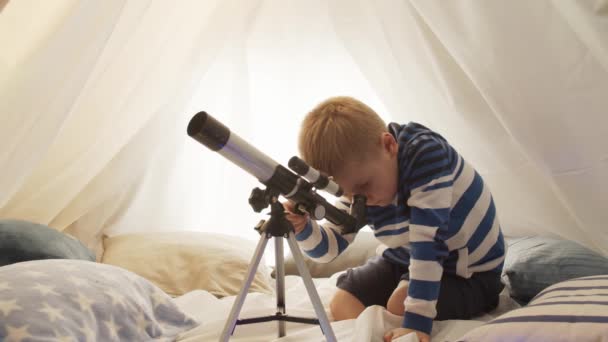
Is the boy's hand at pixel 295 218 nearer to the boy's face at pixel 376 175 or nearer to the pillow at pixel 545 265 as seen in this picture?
the boy's face at pixel 376 175

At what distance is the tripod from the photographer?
0.91 meters

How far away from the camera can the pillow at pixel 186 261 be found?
1546mm

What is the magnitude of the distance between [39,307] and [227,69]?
47.1 inches

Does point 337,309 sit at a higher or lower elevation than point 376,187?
lower

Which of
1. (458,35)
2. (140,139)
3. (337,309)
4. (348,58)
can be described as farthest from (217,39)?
(337,309)

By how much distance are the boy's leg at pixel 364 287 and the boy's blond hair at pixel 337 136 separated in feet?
1.21

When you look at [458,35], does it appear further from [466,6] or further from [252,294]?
[252,294]

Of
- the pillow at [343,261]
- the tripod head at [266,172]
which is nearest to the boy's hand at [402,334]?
the tripod head at [266,172]

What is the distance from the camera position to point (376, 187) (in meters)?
1.20

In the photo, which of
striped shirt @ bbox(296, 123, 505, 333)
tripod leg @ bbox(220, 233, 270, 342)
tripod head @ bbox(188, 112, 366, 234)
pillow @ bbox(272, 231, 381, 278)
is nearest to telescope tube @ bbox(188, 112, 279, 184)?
tripod head @ bbox(188, 112, 366, 234)

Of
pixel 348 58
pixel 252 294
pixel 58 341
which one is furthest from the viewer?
pixel 348 58

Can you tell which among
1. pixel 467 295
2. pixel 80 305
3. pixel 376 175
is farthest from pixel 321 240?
pixel 80 305

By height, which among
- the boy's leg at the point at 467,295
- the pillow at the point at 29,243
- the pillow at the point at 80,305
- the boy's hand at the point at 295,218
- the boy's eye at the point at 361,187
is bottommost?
the pillow at the point at 29,243

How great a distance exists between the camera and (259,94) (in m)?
2.06
